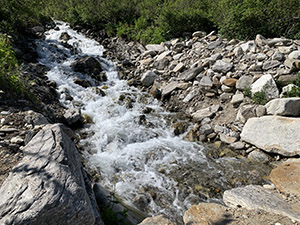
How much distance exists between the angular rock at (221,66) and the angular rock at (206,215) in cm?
526

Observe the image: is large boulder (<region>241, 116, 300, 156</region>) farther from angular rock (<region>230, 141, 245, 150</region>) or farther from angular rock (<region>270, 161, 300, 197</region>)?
angular rock (<region>270, 161, 300, 197</region>)

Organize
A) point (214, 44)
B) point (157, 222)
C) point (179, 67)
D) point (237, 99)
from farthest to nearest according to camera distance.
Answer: point (179, 67) → point (214, 44) → point (237, 99) → point (157, 222)

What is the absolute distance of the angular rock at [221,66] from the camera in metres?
7.06

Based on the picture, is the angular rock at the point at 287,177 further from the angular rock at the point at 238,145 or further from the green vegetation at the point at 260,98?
the green vegetation at the point at 260,98

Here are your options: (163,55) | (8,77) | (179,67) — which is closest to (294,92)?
(179,67)

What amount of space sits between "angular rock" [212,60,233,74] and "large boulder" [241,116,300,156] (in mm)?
2479

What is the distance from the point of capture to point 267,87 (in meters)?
5.70

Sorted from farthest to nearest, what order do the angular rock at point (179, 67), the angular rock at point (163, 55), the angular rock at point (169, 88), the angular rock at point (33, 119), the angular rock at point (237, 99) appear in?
the angular rock at point (163, 55), the angular rock at point (179, 67), the angular rock at point (169, 88), the angular rock at point (237, 99), the angular rock at point (33, 119)

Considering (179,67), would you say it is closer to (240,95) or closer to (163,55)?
(163,55)

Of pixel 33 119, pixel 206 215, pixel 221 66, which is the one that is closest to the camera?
pixel 206 215

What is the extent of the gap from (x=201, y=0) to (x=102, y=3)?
8556mm

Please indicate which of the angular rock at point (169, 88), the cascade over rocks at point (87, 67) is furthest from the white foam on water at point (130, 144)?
the angular rock at point (169, 88)

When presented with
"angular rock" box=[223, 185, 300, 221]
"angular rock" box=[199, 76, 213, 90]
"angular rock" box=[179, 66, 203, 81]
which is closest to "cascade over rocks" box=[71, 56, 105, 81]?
"angular rock" box=[179, 66, 203, 81]

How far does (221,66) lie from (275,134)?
3350 mm
